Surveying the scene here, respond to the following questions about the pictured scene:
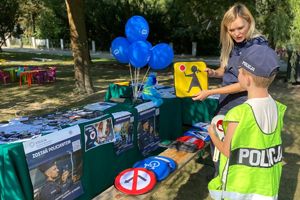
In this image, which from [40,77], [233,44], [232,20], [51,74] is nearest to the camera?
[232,20]

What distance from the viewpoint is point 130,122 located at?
4.20m

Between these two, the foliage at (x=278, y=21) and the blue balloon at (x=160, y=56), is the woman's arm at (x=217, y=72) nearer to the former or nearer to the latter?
the blue balloon at (x=160, y=56)

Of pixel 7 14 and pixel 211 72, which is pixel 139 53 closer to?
pixel 211 72

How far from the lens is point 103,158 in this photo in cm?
382

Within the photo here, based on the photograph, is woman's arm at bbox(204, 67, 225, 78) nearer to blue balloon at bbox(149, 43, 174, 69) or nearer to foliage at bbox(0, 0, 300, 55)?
blue balloon at bbox(149, 43, 174, 69)

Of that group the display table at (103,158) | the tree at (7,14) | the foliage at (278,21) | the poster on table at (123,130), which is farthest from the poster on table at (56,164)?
the tree at (7,14)

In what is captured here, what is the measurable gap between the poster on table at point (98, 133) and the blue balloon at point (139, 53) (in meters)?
1.38

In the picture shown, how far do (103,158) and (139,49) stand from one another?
1769mm

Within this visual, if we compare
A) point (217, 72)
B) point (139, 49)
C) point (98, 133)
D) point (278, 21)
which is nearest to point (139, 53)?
point (139, 49)

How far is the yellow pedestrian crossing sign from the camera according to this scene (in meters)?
4.16

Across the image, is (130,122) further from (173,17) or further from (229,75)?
(173,17)

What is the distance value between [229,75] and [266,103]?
1251 millimetres

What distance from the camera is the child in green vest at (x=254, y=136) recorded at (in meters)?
2.09

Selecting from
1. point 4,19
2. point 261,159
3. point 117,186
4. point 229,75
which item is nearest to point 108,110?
point 117,186
